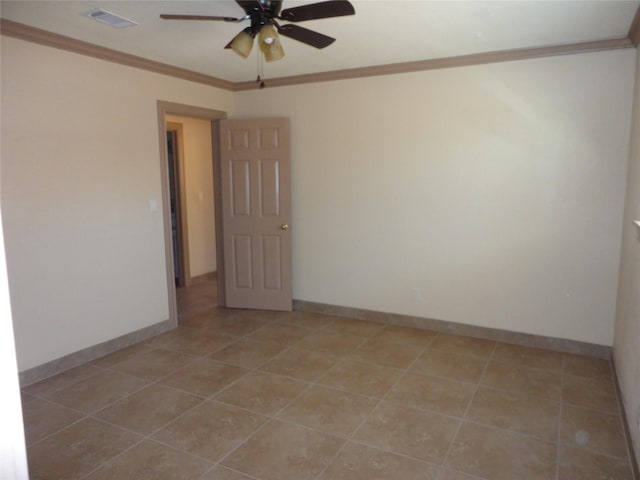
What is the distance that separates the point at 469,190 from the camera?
13.0ft

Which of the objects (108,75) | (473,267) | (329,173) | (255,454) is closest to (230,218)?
(329,173)

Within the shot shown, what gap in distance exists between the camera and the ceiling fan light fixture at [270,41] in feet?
8.06

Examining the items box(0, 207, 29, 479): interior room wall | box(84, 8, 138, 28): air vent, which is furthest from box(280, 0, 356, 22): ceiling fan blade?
box(0, 207, 29, 479): interior room wall

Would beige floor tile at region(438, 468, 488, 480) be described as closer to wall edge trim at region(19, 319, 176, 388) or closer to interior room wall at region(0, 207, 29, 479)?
interior room wall at region(0, 207, 29, 479)

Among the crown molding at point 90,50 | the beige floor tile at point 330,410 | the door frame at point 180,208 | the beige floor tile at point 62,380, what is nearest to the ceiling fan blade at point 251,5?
the crown molding at point 90,50

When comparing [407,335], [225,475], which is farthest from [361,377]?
[225,475]

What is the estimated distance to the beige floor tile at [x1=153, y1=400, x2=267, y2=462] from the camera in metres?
2.45

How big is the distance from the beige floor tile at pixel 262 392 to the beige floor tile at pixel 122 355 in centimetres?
112

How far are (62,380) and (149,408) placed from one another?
0.91 m

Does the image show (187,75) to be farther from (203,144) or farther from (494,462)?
(494,462)

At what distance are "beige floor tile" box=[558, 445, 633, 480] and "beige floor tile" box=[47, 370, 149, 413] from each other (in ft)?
8.96

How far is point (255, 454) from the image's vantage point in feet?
7.85

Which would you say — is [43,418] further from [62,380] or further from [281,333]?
[281,333]

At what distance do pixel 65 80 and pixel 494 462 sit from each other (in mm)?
3868
